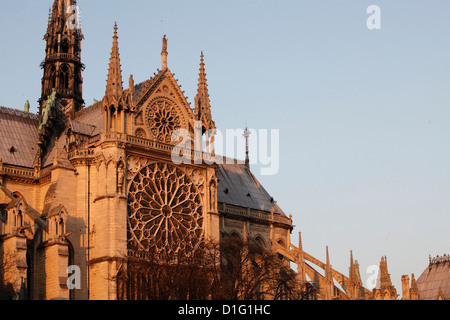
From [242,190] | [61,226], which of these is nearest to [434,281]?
[242,190]

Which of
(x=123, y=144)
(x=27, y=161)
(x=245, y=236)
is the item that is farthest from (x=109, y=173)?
(x=245, y=236)

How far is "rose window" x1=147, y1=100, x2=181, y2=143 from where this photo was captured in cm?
5781

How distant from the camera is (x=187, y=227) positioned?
57.3 metres

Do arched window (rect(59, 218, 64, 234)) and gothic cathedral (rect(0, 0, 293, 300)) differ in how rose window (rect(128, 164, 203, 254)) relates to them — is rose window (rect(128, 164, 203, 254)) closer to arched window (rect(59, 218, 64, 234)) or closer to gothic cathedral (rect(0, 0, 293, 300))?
gothic cathedral (rect(0, 0, 293, 300))

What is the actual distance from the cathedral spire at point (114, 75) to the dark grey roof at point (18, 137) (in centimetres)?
915

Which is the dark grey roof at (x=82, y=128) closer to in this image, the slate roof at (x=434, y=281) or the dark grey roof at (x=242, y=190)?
the dark grey roof at (x=242, y=190)

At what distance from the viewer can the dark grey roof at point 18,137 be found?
59.4m

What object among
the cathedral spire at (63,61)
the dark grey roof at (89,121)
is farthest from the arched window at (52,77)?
the dark grey roof at (89,121)

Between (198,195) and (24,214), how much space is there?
43.6ft

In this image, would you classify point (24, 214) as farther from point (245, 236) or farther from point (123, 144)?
point (245, 236)

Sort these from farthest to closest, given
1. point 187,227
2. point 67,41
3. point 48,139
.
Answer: point 67,41, point 48,139, point 187,227

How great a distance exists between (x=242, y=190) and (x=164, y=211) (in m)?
18.0
